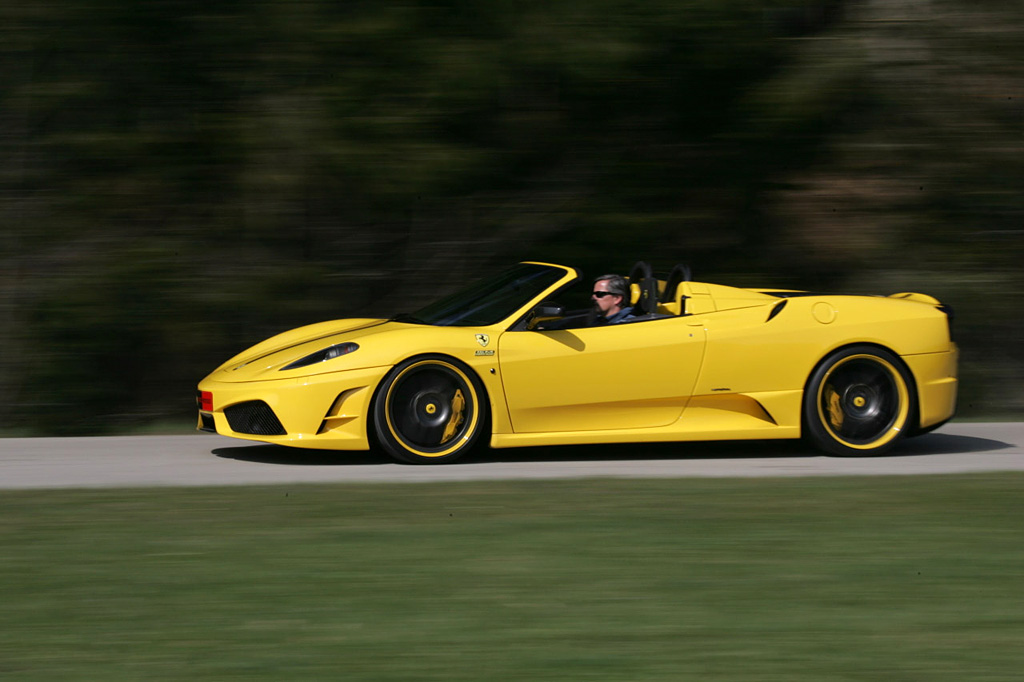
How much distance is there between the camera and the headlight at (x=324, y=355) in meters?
7.23

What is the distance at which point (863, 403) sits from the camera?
770 cm

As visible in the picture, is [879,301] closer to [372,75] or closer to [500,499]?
[500,499]

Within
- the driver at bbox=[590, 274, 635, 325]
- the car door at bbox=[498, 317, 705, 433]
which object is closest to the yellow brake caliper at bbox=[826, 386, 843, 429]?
the car door at bbox=[498, 317, 705, 433]

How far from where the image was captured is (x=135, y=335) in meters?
9.71

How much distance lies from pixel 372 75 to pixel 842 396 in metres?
4.56

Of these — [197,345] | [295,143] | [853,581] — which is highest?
[295,143]

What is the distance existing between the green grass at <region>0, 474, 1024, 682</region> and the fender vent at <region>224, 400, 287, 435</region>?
87 cm

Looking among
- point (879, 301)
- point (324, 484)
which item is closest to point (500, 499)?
point (324, 484)

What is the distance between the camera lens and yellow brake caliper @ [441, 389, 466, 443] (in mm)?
7285

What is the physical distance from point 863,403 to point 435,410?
2701 mm

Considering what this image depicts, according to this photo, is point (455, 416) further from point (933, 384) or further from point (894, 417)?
point (933, 384)

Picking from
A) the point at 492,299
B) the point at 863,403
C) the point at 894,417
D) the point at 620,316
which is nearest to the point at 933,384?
the point at 894,417

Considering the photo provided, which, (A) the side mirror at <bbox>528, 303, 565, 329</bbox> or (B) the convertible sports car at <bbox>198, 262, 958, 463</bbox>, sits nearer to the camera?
(B) the convertible sports car at <bbox>198, 262, 958, 463</bbox>

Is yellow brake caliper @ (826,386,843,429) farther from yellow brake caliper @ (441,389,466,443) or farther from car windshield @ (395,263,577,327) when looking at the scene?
yellow brake caliper @ (441,389,466,443)
